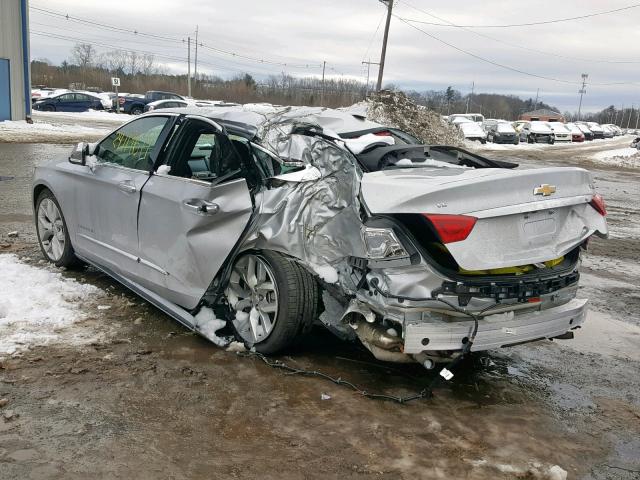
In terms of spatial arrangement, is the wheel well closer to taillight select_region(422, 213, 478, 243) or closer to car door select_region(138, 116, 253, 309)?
car door select_region(138, 116, 253, 309)

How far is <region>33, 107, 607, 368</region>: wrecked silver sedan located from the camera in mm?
3473

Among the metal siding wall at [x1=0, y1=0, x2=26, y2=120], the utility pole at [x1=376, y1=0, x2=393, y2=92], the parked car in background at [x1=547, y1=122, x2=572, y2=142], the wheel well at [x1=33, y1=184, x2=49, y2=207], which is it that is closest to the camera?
the wheel well at [x1=33, y1=184, x2=49, y2=207]

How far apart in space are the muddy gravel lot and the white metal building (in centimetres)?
2413

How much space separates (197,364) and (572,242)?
258cm

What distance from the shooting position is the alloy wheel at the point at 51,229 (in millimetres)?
5984

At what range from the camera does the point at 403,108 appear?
92.6 ft

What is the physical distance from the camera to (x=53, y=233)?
240 inches

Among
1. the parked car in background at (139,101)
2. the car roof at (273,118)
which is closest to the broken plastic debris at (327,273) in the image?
the car roof at (273,118)

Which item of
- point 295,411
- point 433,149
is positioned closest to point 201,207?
point 295,411

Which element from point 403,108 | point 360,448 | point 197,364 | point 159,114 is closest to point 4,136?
point 403,108

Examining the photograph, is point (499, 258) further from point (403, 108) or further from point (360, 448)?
point (403, 108)

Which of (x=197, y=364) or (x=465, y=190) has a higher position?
(x=465, y=190)

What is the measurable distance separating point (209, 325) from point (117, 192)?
146 cm

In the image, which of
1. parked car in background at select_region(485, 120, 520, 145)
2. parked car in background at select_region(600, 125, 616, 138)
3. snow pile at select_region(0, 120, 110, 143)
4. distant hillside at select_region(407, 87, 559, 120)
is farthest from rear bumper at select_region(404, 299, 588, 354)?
distant hillside at select_region(407, 87, 559, 120)
